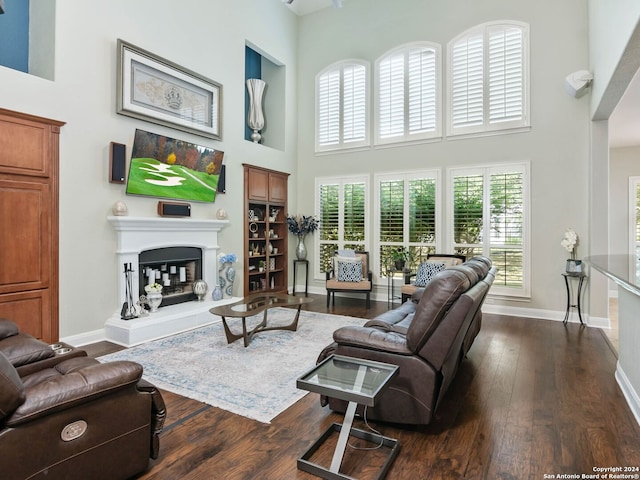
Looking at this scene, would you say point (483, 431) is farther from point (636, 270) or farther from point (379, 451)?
point (636, 270)

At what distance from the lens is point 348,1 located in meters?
7.18

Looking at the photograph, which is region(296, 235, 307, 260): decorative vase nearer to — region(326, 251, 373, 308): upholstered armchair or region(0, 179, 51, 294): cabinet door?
region(326, 251, 373, 308): upholstered armchair

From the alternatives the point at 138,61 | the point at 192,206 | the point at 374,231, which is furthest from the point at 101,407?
the point at 374,231

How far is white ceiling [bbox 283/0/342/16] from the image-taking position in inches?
288

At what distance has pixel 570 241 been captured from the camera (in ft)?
17.3

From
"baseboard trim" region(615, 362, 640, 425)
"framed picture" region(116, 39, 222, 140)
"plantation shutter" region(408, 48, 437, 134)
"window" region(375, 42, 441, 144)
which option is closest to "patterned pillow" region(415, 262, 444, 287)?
"window" region(375, 42, 441, 144)

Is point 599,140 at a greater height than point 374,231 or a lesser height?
greater

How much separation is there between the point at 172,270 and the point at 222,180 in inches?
65.9

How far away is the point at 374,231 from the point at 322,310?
1897mm

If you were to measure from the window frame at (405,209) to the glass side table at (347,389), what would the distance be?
14.7ft

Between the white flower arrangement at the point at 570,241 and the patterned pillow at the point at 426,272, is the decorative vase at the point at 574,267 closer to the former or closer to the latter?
the white flower arrangement at the point at 570,241

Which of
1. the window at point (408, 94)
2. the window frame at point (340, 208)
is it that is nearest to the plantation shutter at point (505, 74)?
the window at point (408, 94)

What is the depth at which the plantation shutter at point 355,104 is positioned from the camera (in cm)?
711

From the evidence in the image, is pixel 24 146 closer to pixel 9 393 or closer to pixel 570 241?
pixel 9 393
